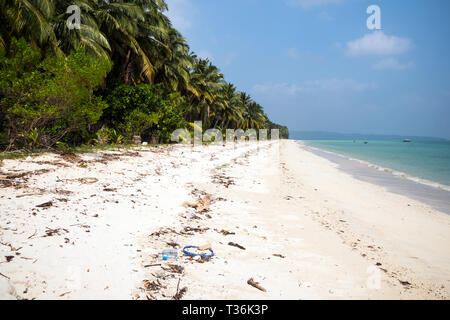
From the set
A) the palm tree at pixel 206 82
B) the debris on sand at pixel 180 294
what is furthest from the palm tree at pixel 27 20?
the palm tree at pixel 206 82

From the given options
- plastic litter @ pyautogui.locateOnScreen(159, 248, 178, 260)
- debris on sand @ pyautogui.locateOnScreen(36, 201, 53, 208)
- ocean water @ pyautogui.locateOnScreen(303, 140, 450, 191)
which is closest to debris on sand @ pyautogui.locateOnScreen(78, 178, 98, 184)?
debris on sand @ pyautogui.locateOnScreen(36, 201, 53, 208)

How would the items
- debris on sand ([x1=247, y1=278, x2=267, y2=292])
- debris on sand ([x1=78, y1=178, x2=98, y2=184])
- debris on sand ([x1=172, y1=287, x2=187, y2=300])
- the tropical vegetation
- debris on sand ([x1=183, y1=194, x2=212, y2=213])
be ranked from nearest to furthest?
debris on sand ([x1=172, y1=287, x2=187, y2=300]), debris on sand ([x1=247, y1=278, x2=267, y2=292]), debris on sand ([x1=183, y1=194, x2=212, y2=213]), debris on sand ([x1=78, y1=178, x2=98, y2=184]), the tropical vegetation

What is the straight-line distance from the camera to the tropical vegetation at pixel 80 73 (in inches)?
276

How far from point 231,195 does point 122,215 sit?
10.4ft

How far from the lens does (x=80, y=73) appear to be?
7512 millimetres

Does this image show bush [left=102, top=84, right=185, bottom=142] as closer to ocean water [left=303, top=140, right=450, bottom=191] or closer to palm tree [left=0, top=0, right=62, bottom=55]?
palm tree [left=0, top=0, right=62, bottom=55]

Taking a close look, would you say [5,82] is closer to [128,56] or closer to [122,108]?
[122,108]

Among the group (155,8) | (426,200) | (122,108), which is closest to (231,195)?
(426,200)

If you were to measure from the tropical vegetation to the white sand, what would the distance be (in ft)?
7.48

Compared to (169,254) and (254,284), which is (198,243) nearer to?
(169,254)

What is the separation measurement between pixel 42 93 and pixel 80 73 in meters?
1.24

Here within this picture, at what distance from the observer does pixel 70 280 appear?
2098 millimetres

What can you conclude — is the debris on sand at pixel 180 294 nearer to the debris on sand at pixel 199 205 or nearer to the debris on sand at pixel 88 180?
the debris on sand at pixel 199 205

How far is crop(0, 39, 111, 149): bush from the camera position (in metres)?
6.78
